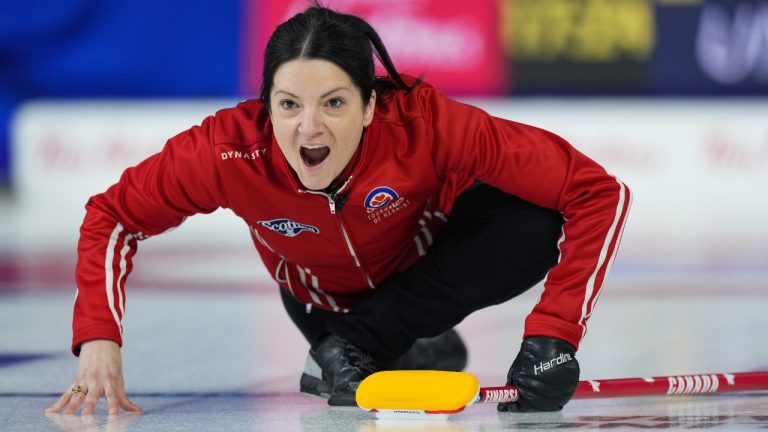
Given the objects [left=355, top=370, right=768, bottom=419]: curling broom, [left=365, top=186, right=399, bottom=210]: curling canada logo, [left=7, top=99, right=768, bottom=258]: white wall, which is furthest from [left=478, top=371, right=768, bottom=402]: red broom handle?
[left=7, top=99, right=768, bottom=258]: white wall

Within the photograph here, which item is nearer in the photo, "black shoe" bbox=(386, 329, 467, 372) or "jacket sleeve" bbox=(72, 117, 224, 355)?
"jacket sleeve" bbox=(72, 117, 224, 355)

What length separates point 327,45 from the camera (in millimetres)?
2225

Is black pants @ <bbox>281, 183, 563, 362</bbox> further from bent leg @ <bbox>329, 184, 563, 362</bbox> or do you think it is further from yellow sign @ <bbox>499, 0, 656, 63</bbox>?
yellow sign @ <bbox>499, 0, 656, 63</bbox>

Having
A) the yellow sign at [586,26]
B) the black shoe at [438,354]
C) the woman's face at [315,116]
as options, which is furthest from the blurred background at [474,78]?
the woman's face at [315,116]

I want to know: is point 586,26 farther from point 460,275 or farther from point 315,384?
point 315,384

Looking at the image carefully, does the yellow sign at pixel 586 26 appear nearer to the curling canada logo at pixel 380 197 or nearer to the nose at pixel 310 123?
the curling canada logo at pixel 380 197

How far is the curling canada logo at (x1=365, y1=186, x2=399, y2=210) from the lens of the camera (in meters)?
2.38

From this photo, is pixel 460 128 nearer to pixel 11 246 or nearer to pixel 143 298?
pixel 143 298

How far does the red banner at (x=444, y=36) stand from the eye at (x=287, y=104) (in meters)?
5.92

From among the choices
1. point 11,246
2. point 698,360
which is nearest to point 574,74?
point 11,246

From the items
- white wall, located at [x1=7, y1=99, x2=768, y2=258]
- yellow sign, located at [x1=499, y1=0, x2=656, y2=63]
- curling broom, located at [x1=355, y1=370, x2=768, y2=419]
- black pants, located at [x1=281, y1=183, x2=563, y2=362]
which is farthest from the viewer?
yellow sign, located at [x1=499, y1=0, x2=656, y2=63]

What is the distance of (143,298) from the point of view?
4.36 meters

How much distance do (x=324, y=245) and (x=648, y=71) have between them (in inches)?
→ 233

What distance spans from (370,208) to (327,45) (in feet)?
1.20
